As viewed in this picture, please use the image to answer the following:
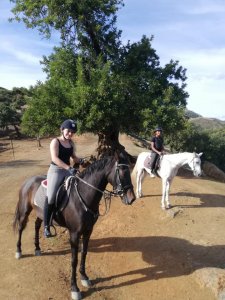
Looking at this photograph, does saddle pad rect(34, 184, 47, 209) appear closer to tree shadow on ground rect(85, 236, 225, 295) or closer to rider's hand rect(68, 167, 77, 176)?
rider's hand rect(68, 167, 77, 176)

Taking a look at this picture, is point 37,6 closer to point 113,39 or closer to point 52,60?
point 52,60

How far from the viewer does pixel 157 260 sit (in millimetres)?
10031

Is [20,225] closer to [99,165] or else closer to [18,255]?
[18,255]

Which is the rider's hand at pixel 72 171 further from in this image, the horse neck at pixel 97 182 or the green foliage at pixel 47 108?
the green foliage at pixel 47 108

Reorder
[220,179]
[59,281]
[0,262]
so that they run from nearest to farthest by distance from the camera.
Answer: [59,281] → [0,262] → [220,179]

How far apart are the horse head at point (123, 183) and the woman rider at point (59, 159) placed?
1249 mm

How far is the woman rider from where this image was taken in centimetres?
854

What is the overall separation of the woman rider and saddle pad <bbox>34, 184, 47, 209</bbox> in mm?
432

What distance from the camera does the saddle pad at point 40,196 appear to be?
9320 millimetres

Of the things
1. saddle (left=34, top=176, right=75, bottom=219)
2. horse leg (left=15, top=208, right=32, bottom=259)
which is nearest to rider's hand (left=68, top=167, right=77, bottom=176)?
saddle (left=34, top=176, right=75, bottom=219)

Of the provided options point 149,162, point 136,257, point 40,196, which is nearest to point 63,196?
point 40,196

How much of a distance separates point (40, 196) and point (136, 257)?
128 inches

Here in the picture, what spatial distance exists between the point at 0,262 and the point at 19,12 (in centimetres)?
1628

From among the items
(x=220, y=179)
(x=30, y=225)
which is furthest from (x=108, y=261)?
(x=220, y=179)
